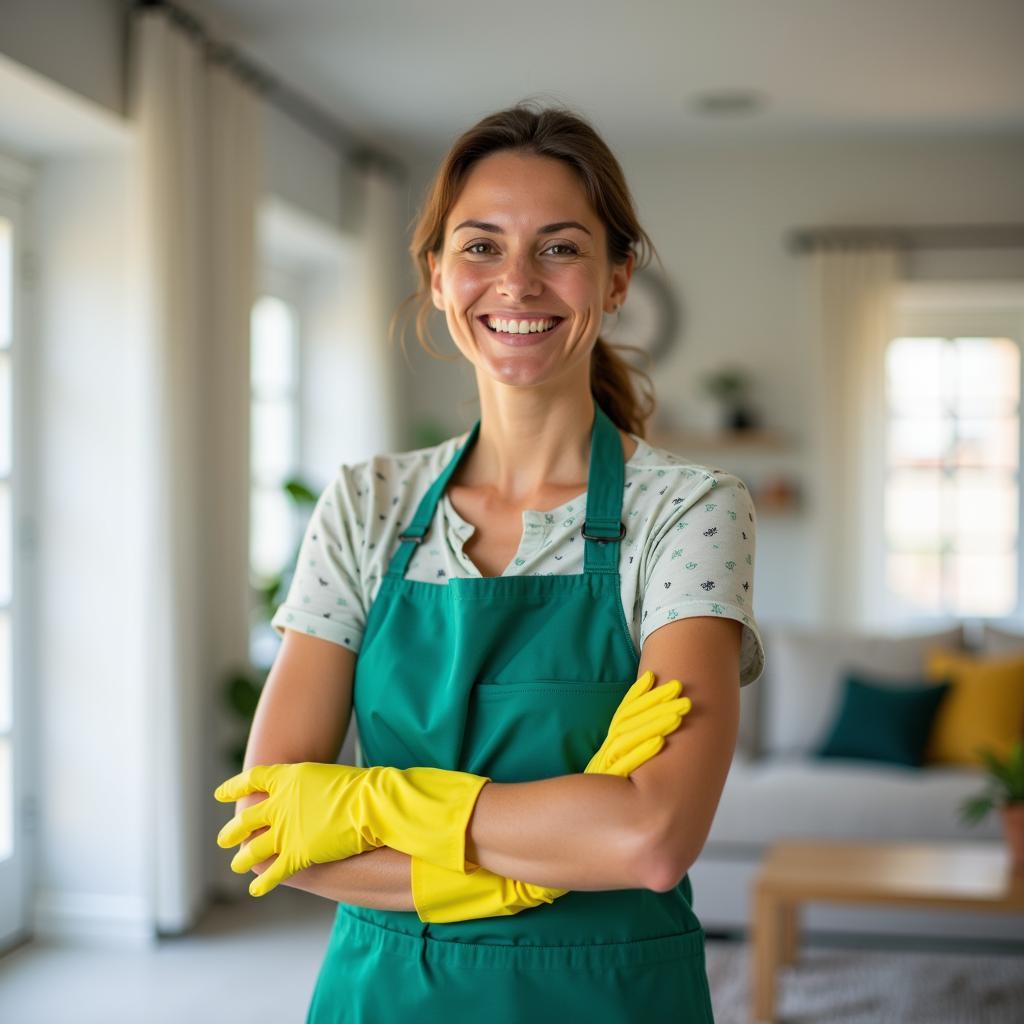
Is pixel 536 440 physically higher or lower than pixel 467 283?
lower

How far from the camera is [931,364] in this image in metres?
6.33

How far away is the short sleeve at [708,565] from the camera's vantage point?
4.21 feet

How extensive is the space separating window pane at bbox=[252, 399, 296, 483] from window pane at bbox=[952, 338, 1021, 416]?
3.21m

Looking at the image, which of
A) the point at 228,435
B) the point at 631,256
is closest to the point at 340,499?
the point at 631,256

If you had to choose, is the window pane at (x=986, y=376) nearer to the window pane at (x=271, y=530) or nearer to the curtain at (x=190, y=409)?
the window pane at (x=271, y=530)

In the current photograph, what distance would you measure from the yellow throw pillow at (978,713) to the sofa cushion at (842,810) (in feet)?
0.50

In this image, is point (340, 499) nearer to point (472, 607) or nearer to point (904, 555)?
point (472, 607)

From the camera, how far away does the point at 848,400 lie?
604cm

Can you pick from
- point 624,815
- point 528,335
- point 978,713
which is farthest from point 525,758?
point 978,713

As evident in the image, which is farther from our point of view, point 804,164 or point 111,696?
point 804,164

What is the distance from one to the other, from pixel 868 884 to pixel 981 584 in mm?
3267

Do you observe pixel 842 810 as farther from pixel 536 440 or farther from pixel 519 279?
pixel 519 279

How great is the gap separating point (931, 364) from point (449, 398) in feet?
7.81

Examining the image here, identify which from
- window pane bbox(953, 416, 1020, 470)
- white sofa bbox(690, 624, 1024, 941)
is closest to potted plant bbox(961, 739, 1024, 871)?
white sofa bbox(690, 624, 1024, 941)
